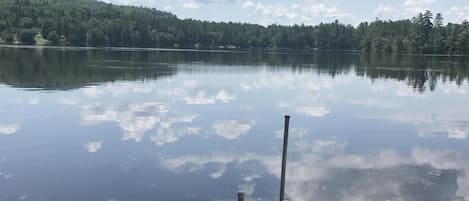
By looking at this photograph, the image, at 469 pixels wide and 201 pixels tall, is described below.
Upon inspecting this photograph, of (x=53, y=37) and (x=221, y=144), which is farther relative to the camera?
(x=53, y=37)

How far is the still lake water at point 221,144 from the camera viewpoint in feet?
60.7

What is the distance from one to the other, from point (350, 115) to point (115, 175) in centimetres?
1985

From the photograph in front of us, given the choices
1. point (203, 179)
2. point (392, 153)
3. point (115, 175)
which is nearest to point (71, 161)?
point (115, 175)

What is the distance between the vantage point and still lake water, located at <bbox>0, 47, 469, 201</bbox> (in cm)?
1850

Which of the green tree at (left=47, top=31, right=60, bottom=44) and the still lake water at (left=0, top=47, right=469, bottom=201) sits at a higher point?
the green tree at (left=47, top=31, right=60, bottom=44)

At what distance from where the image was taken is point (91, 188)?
59.3 feet

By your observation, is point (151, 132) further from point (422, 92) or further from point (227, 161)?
point (422, 92)

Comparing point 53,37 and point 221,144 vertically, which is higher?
point 53,37

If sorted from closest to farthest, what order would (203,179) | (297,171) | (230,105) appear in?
(203,179)
(297,171)
(230,105)

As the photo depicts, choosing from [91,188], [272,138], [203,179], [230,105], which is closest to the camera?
[91,188]

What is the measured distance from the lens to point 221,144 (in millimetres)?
25406

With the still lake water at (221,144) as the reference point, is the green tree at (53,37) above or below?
above

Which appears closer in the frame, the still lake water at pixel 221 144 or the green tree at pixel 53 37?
the still lake water at pixel 221 144

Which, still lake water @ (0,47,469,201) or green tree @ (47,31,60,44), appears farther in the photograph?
green tree @ (47,31,60,44)
